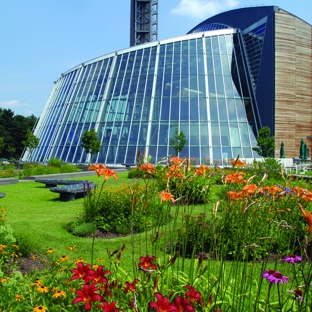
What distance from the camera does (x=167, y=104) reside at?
31.8 meters

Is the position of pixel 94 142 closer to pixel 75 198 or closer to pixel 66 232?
pixel 75 198

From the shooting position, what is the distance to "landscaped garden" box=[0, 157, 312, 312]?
2752 mm

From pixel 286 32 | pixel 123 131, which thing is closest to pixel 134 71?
pixel 123 131

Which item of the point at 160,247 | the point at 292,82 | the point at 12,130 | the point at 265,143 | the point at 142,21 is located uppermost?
Result: the point at 142,21

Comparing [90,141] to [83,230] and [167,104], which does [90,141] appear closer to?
[167,104]

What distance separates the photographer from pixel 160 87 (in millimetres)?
32469

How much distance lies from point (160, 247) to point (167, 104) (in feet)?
85.6

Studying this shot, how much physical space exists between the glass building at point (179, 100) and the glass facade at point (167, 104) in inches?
3.1

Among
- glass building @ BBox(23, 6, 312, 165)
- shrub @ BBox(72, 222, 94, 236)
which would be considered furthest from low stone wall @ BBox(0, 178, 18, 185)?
glass building @ BBox(23, 6, 312, 165)

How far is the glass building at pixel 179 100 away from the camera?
30438 millimetres

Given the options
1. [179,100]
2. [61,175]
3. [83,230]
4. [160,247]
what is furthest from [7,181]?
[179,100]

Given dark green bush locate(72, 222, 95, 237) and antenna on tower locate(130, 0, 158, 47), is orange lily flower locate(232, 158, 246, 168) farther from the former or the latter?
antenna on tower locate(130, 0, 158, 47)

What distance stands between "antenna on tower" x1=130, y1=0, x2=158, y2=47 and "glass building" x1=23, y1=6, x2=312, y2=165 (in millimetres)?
26445

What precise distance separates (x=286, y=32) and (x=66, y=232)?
97.1ft
